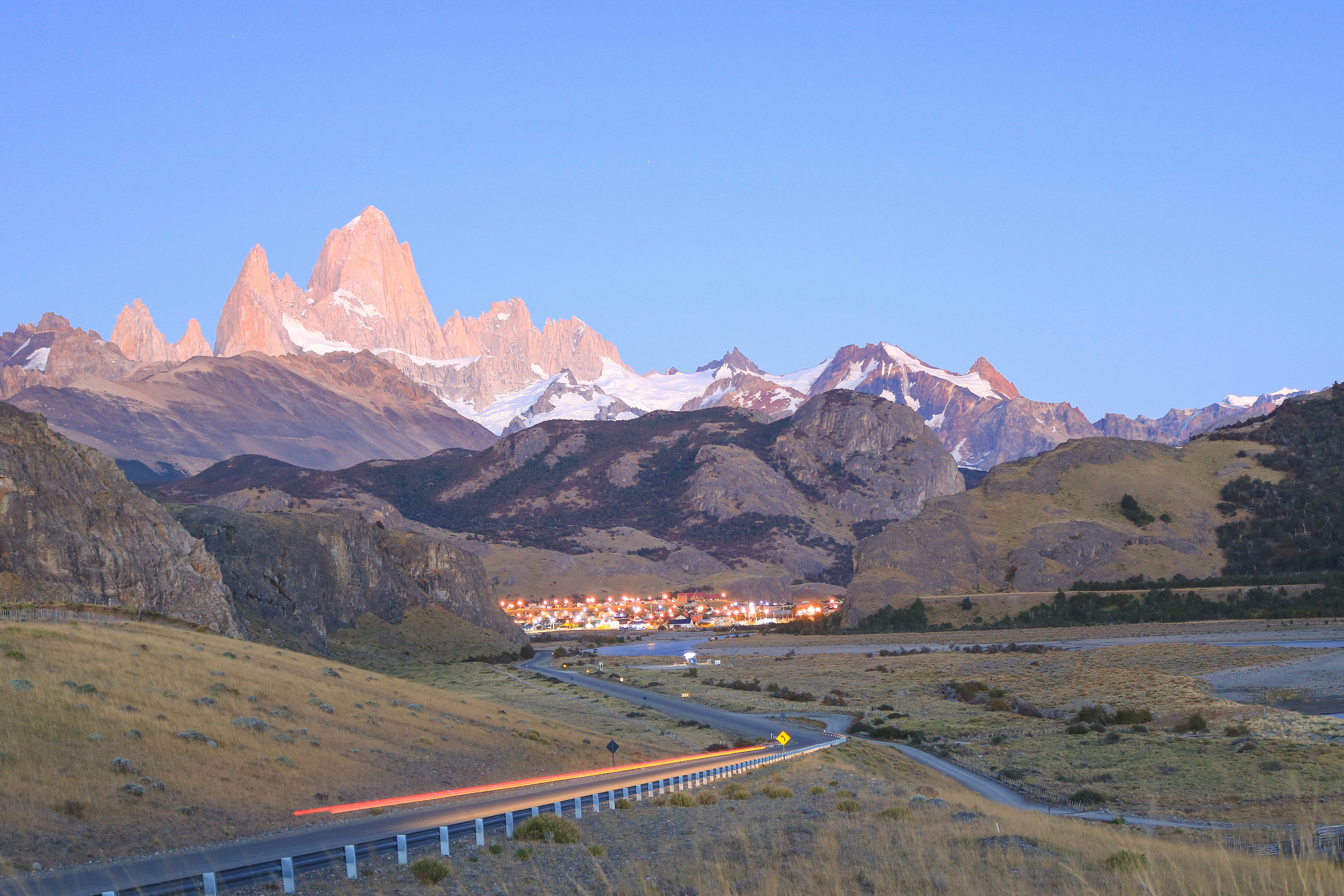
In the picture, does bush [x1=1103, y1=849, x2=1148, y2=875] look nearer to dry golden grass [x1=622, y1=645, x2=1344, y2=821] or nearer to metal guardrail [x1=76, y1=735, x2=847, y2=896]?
metal guardrail [x1=76, y1=735, x2=847, y2=896]

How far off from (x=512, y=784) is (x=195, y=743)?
10596 millimetres

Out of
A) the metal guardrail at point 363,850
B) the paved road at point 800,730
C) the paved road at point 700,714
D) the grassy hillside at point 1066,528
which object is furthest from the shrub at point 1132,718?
the grassy hillside at point 1066,528

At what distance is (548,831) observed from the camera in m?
22.9

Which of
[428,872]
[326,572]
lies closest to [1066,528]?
[326,572]

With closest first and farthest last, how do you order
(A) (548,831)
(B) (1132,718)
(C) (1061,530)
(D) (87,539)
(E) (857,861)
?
1. (E) (857,861)
2. (A) (548,831)
3. (B) (1132,718)
4. (D) (87,539)
5. (C) (1061,530)

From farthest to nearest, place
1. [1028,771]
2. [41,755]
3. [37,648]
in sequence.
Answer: [1028,771] → [37,648] → [41,755]

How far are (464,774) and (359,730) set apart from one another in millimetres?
4111

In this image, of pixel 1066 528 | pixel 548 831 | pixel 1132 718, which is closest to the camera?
pixel 548 831

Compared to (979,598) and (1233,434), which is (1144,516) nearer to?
(979,598)

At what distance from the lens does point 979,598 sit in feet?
417

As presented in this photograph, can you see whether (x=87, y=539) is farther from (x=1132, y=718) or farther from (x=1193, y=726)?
(x=1193, y=726)

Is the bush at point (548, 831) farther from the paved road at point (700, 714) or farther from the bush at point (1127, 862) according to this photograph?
the paved road at point (700, 714)

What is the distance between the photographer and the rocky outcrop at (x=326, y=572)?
299 feet

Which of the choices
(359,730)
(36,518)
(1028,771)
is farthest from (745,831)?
(36,518)
